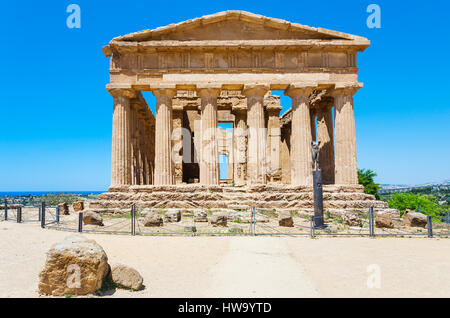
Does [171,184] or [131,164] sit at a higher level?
[131,164]

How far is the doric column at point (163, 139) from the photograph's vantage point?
66.2 ft

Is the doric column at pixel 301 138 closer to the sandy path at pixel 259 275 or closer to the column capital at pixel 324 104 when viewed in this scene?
the column capital at pixel 324 104

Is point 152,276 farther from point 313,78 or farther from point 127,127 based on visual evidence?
point 313,78

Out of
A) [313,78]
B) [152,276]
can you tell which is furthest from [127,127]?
[152,276]

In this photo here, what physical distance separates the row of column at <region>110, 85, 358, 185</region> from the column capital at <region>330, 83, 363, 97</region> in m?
0.03

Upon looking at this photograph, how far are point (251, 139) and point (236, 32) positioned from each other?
7.44 meters

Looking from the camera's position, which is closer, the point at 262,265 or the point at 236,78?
the point at 262,265

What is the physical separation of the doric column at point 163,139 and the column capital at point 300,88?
7.99 metres

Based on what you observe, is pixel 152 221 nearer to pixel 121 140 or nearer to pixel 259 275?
Answer: pixel 259 275

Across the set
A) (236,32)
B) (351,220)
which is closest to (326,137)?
(236,32)

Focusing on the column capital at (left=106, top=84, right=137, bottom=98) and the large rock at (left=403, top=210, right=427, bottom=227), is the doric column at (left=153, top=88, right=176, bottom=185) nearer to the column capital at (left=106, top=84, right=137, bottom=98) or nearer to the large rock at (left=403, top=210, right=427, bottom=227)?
the column capital at (left=106, top=84, right=137, bottom=98)

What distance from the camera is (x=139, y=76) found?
20.7 metres

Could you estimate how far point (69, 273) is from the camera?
5.12 m
